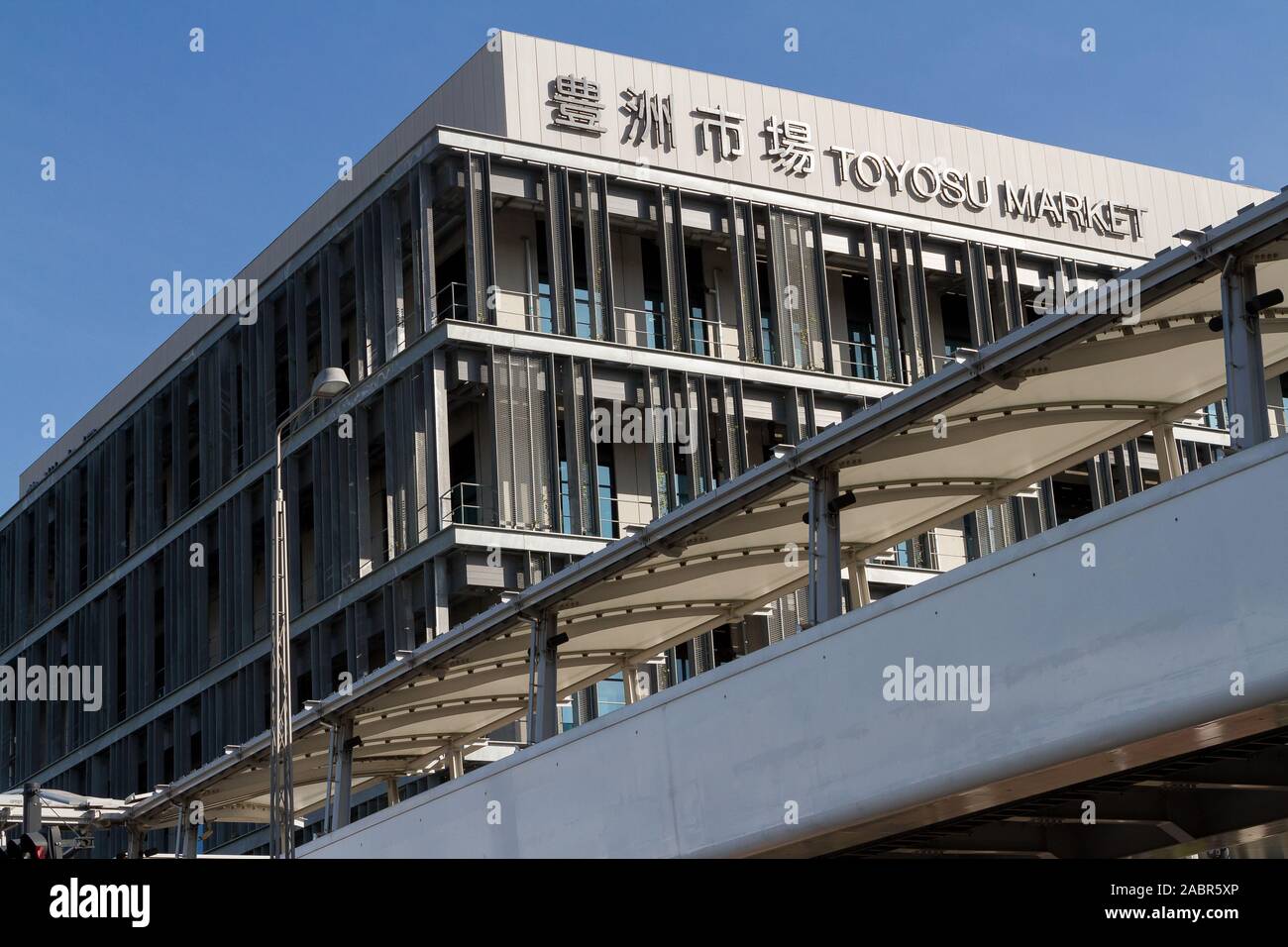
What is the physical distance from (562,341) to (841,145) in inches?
423

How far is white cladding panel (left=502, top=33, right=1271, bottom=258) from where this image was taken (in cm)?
4538

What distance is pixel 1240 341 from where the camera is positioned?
15.0m

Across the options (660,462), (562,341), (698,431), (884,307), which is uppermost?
(884,307)

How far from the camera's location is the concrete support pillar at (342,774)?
2761 centimetres

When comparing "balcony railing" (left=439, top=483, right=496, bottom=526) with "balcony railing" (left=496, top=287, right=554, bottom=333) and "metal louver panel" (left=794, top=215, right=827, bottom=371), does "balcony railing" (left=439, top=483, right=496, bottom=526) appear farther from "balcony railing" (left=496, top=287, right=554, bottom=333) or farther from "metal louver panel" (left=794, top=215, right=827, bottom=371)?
"metal louver panel" (left=794, top=215, right=827, bottom=371)

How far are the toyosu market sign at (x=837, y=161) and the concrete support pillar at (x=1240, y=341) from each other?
31870 mm

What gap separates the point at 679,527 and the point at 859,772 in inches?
176

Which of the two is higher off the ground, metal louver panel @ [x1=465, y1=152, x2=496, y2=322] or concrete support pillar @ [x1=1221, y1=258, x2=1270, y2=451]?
metal louver panel @ [x1=465, y1=152, x2=496, y2=322]

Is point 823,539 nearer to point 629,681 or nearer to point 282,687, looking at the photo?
point 282,687

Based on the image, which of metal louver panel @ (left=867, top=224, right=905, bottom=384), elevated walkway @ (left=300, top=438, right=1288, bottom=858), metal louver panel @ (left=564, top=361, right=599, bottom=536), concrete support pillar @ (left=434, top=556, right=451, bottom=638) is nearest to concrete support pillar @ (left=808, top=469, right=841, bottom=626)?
elevated walkway @ (left=300, top=438, right=1288, bottom=858)

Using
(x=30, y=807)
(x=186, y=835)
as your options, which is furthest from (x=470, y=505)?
(x=30, y=807)

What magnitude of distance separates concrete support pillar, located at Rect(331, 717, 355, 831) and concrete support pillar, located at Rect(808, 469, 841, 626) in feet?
35.7

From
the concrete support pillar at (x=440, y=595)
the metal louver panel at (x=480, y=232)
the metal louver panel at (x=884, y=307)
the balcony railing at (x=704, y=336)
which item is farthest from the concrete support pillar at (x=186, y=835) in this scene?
the metal louver panel at (x=884, y=307)

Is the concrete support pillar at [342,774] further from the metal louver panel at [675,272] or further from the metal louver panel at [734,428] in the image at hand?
the metal louver panel at [675,272]
